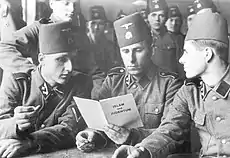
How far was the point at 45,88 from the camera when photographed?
1115 millimetres

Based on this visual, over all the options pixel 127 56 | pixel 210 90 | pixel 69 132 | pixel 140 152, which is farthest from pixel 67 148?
pixel 210 90

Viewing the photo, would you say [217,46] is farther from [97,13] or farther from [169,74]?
[97,13]

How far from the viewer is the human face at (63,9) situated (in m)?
1.11

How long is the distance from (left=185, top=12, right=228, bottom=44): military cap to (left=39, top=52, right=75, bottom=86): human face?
0.38 m

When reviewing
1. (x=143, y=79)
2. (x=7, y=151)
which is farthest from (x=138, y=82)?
(x=7, y=151)

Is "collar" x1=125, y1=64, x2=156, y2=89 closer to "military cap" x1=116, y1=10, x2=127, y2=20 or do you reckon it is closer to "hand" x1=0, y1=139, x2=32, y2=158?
"military cap" x1=116, y1=10, x2=127, y2=20

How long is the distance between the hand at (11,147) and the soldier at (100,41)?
34 centimetres

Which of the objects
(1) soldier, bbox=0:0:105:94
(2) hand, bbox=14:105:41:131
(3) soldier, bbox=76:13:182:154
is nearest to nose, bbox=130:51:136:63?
(3) soldier, bbox=76:13:182:154

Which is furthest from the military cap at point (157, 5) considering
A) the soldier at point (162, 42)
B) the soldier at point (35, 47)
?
the soldier at point (35, 47)

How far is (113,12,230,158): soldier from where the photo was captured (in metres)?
1.02

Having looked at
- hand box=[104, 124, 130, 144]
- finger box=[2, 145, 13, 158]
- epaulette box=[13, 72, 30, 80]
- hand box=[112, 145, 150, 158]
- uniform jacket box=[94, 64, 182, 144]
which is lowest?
finger box=[2, 145, 13, 158]

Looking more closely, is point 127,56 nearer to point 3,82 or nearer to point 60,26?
point 60,26

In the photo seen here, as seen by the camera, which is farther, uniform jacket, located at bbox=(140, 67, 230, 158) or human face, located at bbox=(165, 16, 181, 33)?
human face, located at bbox=(165, 16, 181, 33)

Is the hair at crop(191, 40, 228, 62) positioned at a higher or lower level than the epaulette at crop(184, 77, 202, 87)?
higher
